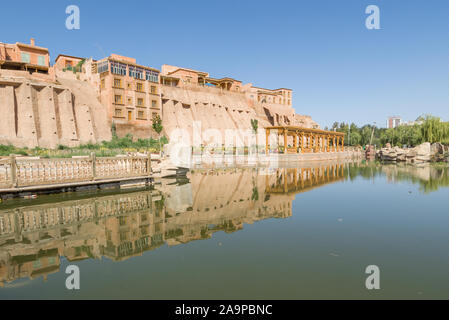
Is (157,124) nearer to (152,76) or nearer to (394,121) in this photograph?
(152,76)

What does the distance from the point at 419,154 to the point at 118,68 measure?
4279cm

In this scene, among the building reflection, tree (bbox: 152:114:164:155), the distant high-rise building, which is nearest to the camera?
the building reflection

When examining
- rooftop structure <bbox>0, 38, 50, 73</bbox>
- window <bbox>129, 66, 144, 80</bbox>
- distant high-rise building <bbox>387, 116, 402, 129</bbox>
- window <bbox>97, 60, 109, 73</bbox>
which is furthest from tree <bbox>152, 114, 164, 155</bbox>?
distant high-rise building <bbox>387, 116, 402, 129</bbox>

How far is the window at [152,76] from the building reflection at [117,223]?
3247cm

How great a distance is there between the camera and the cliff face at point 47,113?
2786cm

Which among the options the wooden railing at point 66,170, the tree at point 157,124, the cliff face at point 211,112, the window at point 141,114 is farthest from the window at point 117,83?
the wooden railing at point 66,170

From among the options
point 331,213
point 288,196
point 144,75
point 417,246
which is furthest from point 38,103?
point 417,246

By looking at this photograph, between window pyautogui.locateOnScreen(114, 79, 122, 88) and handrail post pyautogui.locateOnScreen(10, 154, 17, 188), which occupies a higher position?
window pyautogui.locateOnScreen(114, 79, 122, 88)

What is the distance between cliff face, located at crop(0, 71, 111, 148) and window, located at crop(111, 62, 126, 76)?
4.70 metres

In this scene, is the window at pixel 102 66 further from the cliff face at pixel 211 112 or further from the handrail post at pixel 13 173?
the handrail post at pixel 13 173

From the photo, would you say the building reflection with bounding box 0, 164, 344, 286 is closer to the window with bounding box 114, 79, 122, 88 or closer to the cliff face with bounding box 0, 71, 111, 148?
the cliff face with bounding box 0, 71, 111, 148

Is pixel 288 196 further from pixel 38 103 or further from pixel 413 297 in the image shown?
pixel 38 103

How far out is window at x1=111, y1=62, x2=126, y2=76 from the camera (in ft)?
118
